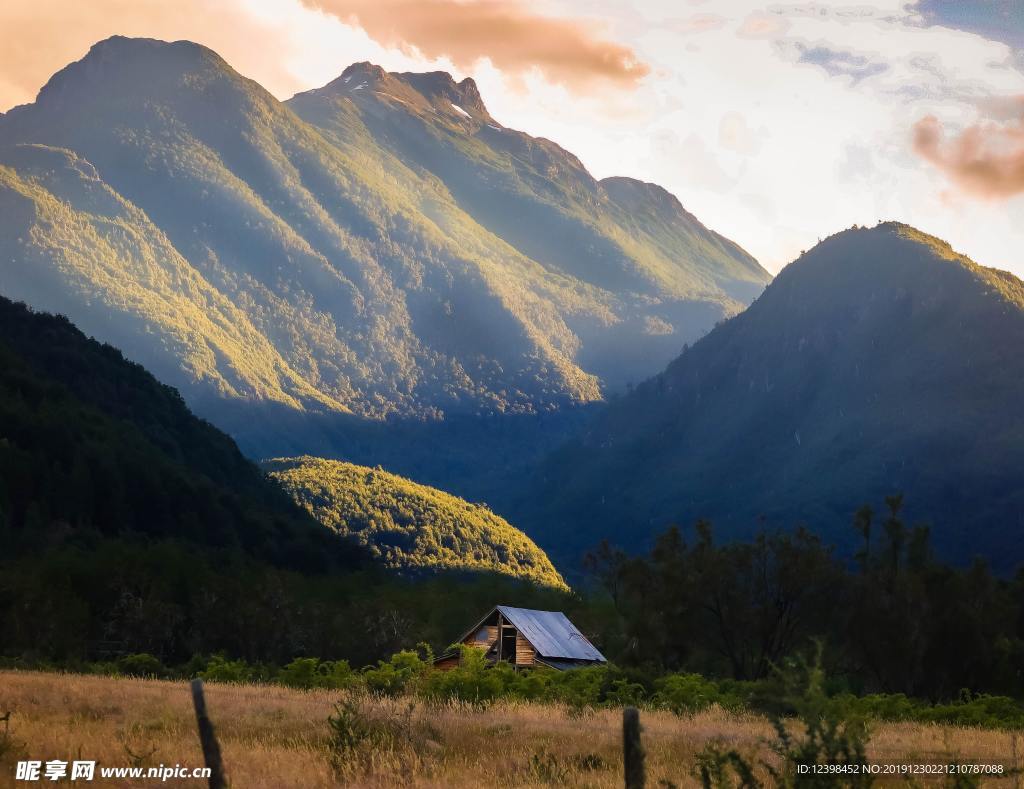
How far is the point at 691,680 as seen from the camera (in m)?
43.8

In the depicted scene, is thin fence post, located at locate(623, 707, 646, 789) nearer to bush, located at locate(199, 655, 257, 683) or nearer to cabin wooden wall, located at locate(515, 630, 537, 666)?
bush, located at locate(199, 655, 257, 683)

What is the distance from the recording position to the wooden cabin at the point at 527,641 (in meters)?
74.5

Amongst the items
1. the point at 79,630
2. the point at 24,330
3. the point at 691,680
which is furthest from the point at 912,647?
the point at 24,330

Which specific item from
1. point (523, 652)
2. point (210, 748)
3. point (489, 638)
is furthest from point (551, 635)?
point (210, 748)

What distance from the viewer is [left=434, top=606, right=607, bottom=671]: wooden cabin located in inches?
2933

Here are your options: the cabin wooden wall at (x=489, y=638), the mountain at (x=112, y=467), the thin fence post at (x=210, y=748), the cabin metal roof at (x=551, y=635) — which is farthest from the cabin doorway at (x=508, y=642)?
the thin fence post at (x=210, y=748)

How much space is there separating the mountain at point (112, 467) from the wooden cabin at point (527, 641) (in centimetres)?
3526

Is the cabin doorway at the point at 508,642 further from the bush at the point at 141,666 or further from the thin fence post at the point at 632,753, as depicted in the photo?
the thin fence post at the point at 632,753

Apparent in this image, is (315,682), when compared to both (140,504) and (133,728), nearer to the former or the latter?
(133,728)

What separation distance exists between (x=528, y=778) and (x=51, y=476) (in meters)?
106

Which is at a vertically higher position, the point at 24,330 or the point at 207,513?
the point at 24,330

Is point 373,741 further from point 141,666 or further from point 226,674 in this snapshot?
point 141,666

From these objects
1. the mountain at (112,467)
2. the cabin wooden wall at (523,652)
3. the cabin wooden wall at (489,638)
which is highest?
the mountain at (112,467)

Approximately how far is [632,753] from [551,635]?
6528cm
